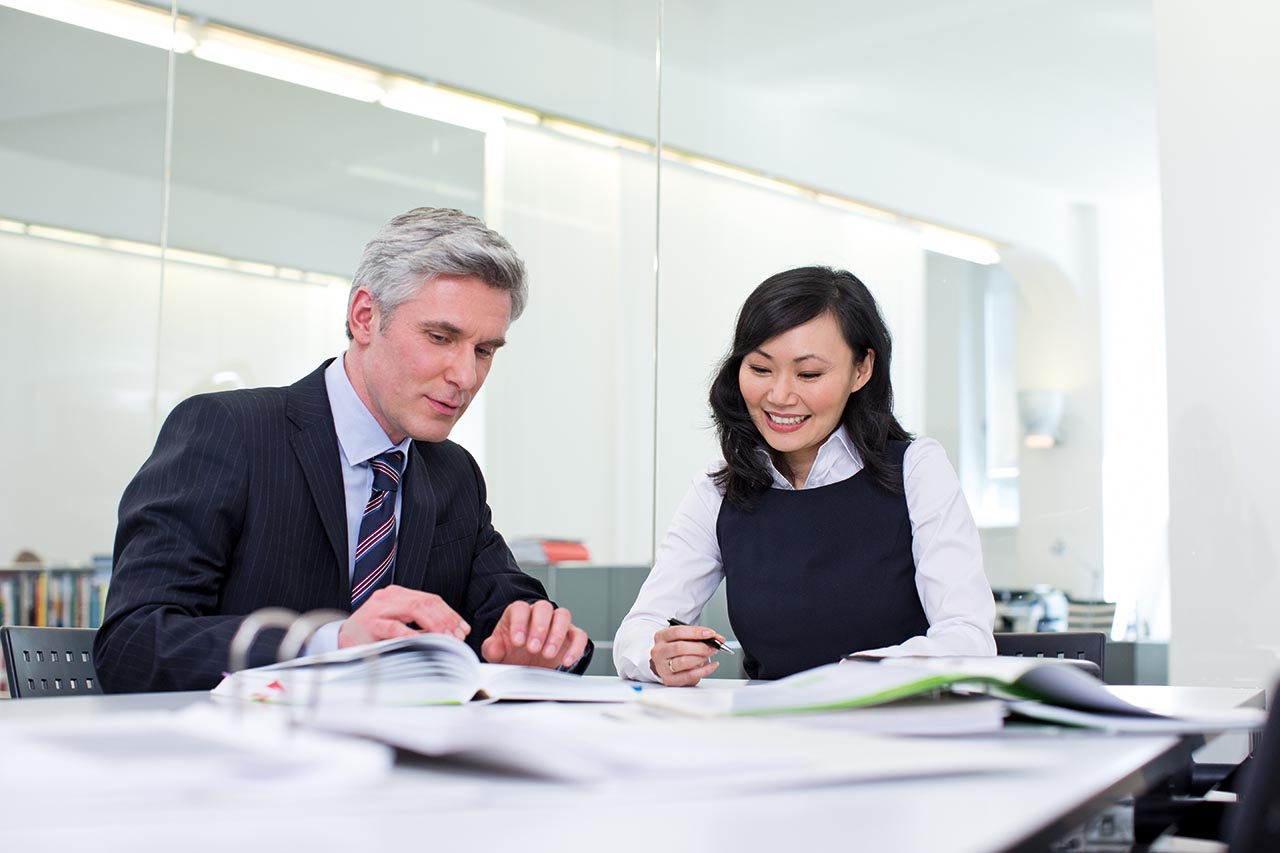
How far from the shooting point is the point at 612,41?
4.99 metres

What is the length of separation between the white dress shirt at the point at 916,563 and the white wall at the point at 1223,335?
1.44 meters

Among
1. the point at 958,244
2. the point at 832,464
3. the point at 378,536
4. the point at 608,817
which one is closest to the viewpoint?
the point at 608,817

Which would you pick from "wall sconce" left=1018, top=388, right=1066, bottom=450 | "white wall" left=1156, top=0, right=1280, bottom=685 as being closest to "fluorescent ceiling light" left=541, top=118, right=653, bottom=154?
"wall sconce" left=1018, top=388, right=1066, bottom=450

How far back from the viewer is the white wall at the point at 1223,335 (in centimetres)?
330

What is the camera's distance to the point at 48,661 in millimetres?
1804

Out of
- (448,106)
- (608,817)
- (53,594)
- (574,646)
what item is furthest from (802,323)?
(53,594)

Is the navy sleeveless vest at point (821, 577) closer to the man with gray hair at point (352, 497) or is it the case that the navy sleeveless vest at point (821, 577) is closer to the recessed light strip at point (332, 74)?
the man with gray hair at point (352, 497)

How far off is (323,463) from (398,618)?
543 mm

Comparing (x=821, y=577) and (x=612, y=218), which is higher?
(x=612, y=218)

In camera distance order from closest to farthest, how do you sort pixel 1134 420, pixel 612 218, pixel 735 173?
pixel 1134 420 → pixel 735 173 → pixel 612 218

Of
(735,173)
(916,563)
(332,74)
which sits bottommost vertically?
(916,563)

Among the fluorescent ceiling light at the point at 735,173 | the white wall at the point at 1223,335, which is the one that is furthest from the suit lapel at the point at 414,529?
the fluorescent ceiling light at the point at 735,173

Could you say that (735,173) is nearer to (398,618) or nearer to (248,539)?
(248,539)

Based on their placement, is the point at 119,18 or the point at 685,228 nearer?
the point at 685,228
